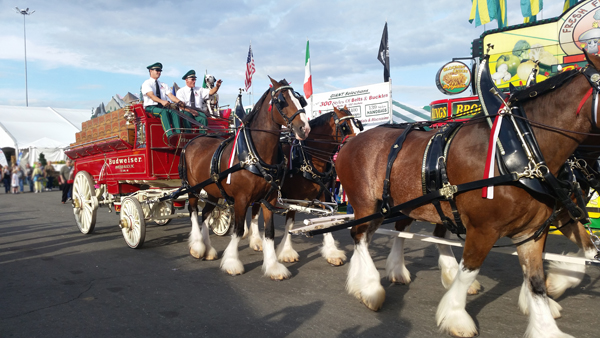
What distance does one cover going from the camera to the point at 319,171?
264 inches

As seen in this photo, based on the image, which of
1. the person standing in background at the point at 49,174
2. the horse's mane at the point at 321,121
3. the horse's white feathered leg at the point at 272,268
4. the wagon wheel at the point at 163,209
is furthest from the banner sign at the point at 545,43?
the person standing in background at the point at 49,174

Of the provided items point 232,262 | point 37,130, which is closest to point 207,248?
point 232,262

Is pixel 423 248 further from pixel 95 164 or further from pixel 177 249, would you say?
pixel 95 164

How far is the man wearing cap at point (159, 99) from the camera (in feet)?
24.4

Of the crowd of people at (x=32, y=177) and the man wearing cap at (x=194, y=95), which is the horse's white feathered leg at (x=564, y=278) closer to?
the man wearing cap at (x=194, y=95)

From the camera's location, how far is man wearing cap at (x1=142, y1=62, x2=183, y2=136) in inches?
292

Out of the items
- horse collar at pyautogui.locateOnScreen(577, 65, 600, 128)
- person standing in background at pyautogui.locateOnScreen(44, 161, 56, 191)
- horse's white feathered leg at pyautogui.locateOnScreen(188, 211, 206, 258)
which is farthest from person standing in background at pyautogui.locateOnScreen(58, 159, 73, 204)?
horse collar at pyautogui.locateOnScreen(577, 65, 600, 128)

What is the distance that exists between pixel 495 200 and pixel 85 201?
796 cm

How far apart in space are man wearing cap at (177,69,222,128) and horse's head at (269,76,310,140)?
2.64m

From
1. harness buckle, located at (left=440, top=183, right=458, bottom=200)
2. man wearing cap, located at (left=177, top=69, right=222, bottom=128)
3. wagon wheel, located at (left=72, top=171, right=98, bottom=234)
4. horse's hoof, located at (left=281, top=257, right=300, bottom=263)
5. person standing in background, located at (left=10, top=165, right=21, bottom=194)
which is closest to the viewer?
harness buckle, located at (left=440, top=183, right=458, bottom=200)

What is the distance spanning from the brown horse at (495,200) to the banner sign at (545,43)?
12.7 metres

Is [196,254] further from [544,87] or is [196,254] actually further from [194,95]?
[544,87]

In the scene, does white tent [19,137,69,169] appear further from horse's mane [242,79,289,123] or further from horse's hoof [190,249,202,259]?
horse's mane [242,79,289,123]

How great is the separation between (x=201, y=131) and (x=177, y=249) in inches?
86.2
